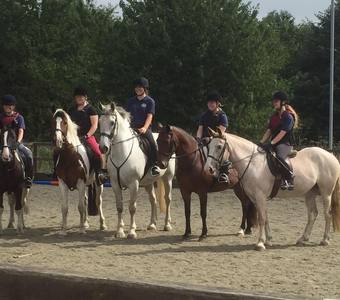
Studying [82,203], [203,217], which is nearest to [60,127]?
[82,203]

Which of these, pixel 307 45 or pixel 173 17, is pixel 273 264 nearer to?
pixel 173 17

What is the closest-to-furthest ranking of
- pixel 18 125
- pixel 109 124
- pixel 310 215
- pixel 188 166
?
pixel 109 124, pixel 310 215, pixel 188 166, pixel 18 125

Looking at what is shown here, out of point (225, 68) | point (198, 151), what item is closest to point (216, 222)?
point (198, 151)

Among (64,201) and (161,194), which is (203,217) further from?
(64,201)

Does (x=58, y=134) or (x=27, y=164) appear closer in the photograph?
(x=58, y=134)

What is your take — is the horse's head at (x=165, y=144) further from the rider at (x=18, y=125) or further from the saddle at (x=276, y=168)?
the rider at (x=18, y=125)

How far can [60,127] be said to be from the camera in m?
10.4

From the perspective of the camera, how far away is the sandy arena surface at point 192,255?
710 cm

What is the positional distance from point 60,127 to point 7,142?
0.95 m

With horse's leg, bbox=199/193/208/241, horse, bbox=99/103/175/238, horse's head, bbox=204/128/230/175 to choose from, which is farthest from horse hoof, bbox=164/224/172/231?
horse's head, bbox=204/128/230/175

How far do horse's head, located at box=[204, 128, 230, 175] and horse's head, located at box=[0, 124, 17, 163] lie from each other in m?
3.41

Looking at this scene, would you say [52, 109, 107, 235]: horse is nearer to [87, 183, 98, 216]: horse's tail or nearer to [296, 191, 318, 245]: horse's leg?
[87, 183, 98, 216]: horse's tail

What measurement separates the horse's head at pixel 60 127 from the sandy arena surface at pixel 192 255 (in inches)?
66.9

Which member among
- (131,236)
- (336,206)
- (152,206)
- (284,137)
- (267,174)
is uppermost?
(284,137)
